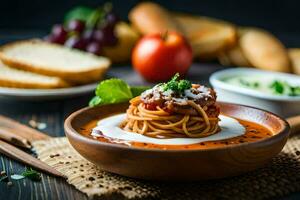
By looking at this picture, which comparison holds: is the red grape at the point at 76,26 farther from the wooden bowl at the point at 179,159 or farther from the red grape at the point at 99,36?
the wooden bowl at the point at 179,159

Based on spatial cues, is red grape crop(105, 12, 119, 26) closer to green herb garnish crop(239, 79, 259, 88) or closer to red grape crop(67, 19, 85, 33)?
red grape crop(67, 19, 85, 33)

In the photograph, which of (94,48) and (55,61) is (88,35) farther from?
(55,61)

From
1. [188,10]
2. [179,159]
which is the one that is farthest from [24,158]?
[188,10]

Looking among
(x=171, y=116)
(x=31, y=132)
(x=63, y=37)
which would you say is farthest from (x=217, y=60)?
(x=171, y=116)

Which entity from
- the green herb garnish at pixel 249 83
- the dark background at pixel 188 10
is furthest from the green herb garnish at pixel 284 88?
the dark background at pixel 188 10

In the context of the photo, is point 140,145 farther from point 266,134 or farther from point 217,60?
point 217,60

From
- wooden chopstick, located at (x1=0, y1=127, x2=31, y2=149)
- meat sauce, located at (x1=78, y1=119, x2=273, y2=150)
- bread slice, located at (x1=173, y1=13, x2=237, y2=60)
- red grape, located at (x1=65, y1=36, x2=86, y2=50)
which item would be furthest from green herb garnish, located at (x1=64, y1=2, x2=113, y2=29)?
meat sauce, located at (x1=78, y1=119, x2=273, y2=150)

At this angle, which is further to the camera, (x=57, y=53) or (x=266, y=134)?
(x=57, y=53)
